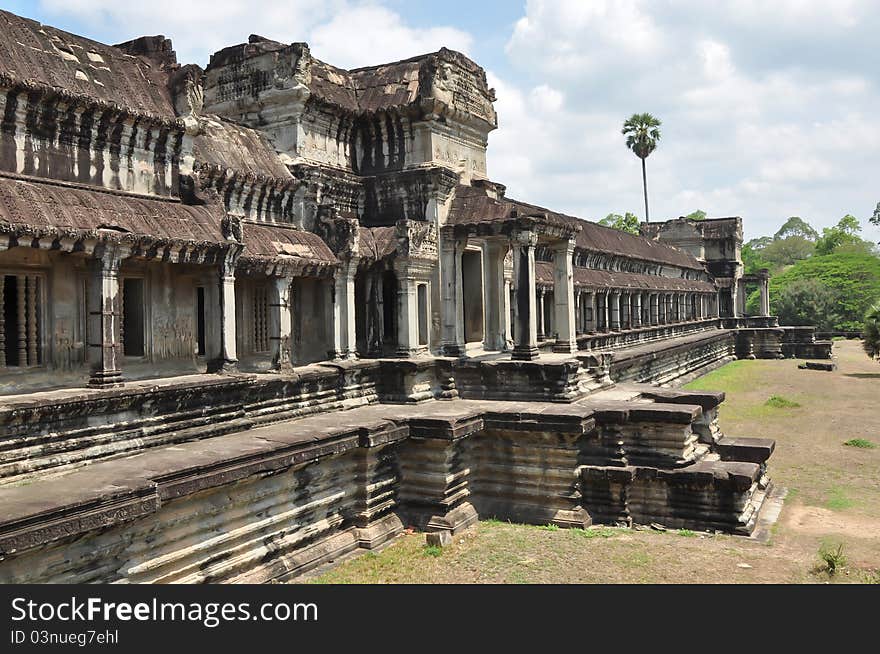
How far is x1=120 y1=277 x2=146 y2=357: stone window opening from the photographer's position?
10016 millimetres

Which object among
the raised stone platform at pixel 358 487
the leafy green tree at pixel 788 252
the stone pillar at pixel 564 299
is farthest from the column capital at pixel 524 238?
the leafy green tree at pixel 788 252

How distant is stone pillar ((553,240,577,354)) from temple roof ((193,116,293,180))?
18.0ft

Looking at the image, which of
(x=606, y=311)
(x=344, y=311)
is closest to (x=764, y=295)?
(x=606, y=311)

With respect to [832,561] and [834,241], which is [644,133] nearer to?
[834,241]

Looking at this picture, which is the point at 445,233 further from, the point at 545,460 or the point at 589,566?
the point at 589,566

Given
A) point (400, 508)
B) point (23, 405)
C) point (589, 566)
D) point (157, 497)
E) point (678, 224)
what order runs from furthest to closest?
point (678, 224) < point (400, 508) < point (589, 566) < point (23, 405) < point (157, 497)

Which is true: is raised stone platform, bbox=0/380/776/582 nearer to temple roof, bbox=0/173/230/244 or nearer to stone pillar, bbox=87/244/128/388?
stone pillar, bbox=87/244/128/388

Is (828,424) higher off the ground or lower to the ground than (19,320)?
lower

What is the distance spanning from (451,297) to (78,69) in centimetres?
738

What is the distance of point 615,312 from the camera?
97.7ft

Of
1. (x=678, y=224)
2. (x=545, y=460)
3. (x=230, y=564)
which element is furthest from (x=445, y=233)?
(x=678, y=224)

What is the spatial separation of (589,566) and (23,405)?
623 centimetres

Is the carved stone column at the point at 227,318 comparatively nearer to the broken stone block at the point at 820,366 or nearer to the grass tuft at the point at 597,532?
the grass tuft at the point at 597,532
